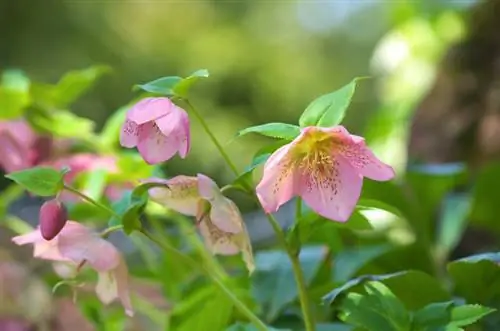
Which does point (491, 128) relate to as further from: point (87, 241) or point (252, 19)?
point (252, 19)

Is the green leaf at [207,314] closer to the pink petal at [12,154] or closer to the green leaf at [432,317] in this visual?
the green leaf at [432,317]

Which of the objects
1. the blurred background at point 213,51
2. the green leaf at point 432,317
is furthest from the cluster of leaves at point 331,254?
the blurred background at point 213,51

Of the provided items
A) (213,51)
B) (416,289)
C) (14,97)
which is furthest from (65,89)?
(213,51)

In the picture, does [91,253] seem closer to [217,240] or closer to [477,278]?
[217,240]

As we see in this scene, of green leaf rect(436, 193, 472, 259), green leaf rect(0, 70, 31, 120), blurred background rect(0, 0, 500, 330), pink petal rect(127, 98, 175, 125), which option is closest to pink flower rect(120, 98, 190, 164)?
pink petal rect(127, 98, 175, 125)

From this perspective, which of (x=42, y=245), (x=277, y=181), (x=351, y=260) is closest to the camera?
(x=277, y=181)

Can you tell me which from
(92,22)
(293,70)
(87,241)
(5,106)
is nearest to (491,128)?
(5,106)

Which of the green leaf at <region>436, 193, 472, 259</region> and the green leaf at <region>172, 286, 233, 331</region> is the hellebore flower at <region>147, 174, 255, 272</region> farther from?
the green leaf at <region>436, 193, 472, 259</region>
